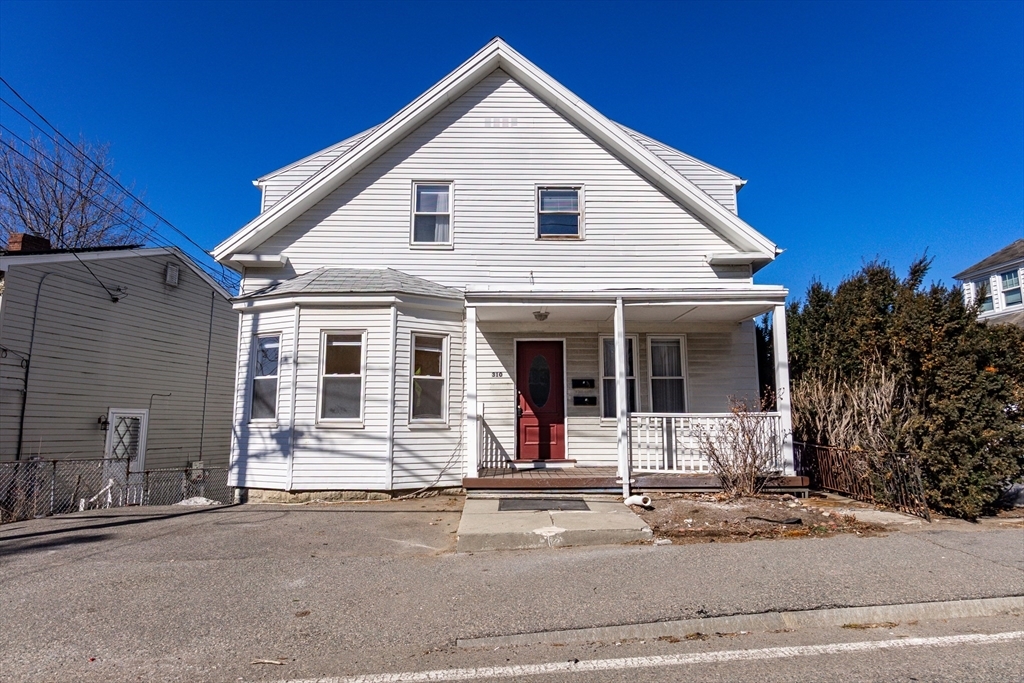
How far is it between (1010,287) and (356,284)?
29.6 meters

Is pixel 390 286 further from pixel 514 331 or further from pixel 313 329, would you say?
pixel 514 331

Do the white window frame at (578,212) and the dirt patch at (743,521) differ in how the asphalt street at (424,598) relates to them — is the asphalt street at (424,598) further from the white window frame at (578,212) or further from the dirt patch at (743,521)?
the white window frame at (578,212)

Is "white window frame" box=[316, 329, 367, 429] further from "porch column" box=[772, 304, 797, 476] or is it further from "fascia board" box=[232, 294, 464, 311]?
"porch column" box=[772, 304, 797, 476]

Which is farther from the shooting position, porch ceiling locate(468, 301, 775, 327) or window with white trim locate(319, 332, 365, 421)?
window with white trim locate(319, 332, 365, 421)

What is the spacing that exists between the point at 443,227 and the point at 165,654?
8.84 meters

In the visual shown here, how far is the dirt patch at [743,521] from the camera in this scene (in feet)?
23.9

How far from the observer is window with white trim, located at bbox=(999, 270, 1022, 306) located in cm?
2662

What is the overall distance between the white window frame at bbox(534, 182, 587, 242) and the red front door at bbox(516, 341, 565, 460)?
6.62 ft

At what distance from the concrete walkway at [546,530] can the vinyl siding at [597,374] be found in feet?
10.5

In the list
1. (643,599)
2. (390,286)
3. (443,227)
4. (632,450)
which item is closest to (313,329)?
(390,286)

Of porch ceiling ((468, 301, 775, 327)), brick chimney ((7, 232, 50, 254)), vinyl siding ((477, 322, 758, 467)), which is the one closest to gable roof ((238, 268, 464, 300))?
porch ceiling ((468, 301, 775, 327))

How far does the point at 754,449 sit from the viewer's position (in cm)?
934

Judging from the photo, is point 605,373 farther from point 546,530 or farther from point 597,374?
point 546,530

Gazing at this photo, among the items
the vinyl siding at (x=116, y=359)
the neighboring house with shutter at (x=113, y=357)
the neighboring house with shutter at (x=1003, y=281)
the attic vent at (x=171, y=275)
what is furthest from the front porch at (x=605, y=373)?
the neighboring house with shutter at (x=1003, y=281)
